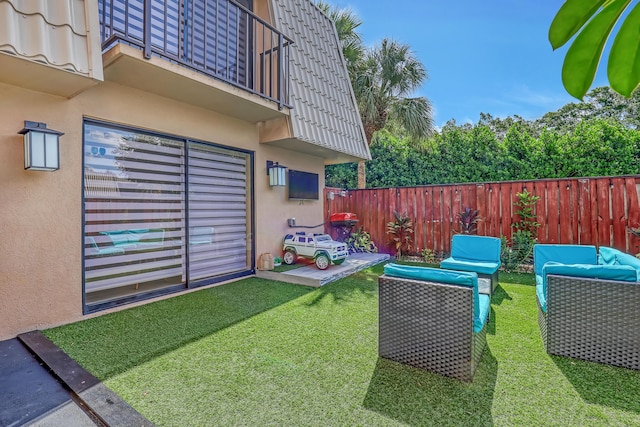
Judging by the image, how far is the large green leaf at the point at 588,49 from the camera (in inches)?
25.2

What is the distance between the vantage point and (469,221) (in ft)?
24.1

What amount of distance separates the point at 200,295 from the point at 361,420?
3627 mm

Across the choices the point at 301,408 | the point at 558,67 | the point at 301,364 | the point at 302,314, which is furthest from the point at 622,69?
the point at 302,314

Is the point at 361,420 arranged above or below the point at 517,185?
below

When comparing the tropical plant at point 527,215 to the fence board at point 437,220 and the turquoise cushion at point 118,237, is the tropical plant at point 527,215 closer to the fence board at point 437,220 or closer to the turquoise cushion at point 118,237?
the fence board at point 437,220

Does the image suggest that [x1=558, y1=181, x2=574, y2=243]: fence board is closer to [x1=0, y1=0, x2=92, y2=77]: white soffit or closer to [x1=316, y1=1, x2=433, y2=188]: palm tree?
[x1=316, y1=1, x2=433, y2=188]: palm tree

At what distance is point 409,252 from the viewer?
27.8 feet

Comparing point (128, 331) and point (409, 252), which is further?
point (409, 252)

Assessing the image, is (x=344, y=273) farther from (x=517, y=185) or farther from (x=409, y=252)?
(x=517, y=185)

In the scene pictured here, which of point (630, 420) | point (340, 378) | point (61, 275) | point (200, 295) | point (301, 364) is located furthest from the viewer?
point (200, 295)

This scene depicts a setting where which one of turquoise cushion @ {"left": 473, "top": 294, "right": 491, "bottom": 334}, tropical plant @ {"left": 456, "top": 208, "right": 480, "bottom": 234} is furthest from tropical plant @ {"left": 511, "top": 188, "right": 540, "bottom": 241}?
turquoise cushion @ {"left": 473, "top": 294, "right": 491, "bottom": 334}

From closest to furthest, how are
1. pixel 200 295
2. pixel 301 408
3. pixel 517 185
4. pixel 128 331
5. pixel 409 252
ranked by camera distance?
pixel 301 408, pixel 128 331, pixel 200 295, pixel 517 185, pixel 409 252

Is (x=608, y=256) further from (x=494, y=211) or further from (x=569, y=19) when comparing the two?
(x=569, y=19)

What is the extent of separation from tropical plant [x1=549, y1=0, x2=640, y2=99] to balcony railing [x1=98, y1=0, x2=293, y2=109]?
426 cm
